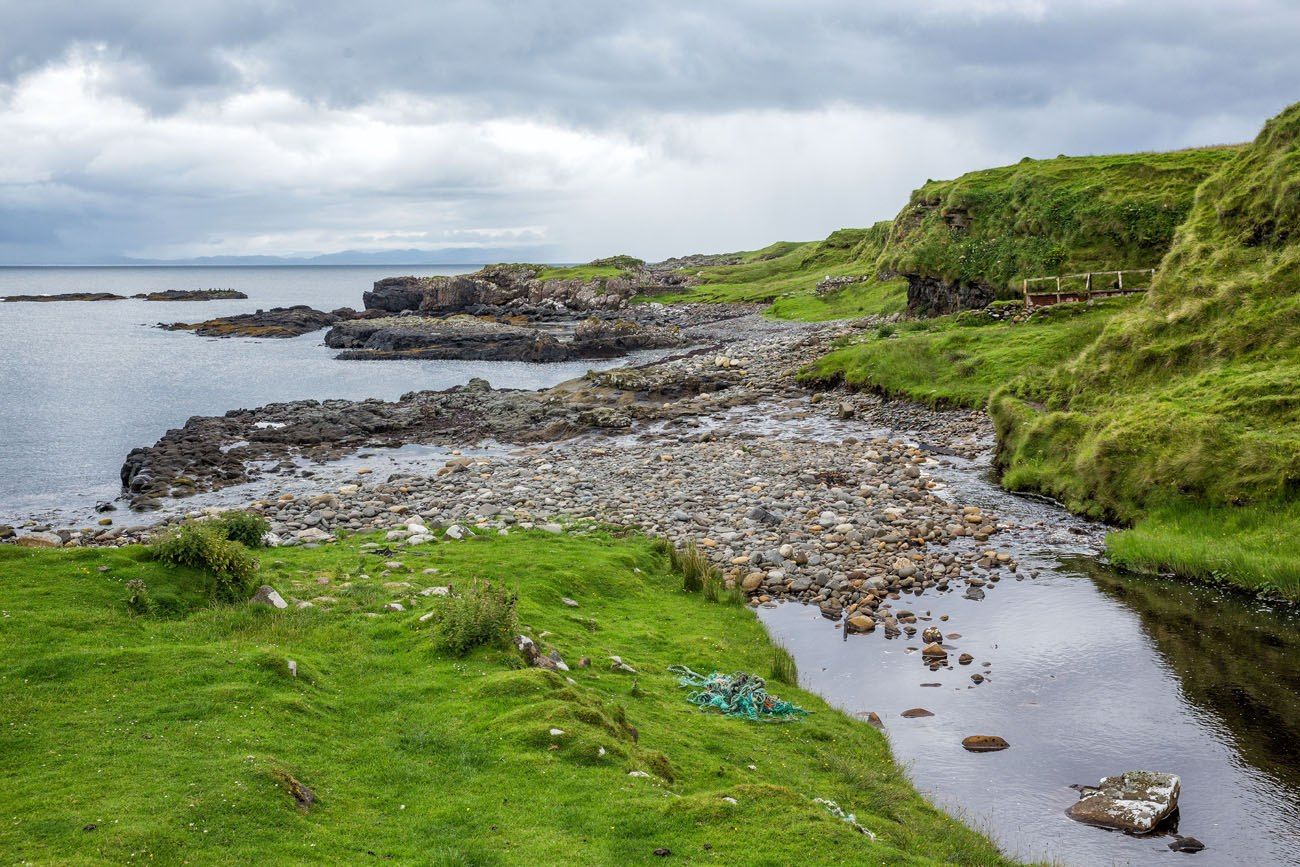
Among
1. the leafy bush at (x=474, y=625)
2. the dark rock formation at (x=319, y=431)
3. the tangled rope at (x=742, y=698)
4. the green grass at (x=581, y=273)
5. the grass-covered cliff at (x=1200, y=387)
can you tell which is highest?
the green grass at (x=581, y=273)

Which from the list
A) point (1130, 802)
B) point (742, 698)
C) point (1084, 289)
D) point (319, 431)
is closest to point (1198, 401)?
point (1130, 802)

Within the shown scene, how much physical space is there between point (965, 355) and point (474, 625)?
3988 cm

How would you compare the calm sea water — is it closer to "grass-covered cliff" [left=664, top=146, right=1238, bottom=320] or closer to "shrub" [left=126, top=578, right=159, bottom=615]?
"shrub" [left=126, top=578, right=159, bottom=615]

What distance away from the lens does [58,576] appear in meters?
14.8

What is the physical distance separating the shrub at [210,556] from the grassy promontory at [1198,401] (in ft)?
72.0

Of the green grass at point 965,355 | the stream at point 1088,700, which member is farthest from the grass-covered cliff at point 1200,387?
the green grass at point 965,355

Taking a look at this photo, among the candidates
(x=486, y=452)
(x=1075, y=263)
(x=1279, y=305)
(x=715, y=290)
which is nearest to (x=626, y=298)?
(x=715, y=290)

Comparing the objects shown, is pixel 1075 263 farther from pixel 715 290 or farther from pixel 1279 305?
pixel 715 290

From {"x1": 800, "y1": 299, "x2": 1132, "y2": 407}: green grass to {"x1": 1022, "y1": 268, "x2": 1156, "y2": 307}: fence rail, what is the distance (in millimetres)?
1924

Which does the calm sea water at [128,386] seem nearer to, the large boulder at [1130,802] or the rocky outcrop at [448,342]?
the rocky outcrop at [448,342]

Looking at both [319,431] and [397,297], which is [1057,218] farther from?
[397,297]

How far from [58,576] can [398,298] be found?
132655mm

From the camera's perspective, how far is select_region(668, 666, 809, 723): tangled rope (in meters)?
15.3

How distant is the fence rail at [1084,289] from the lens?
52.3 metres
